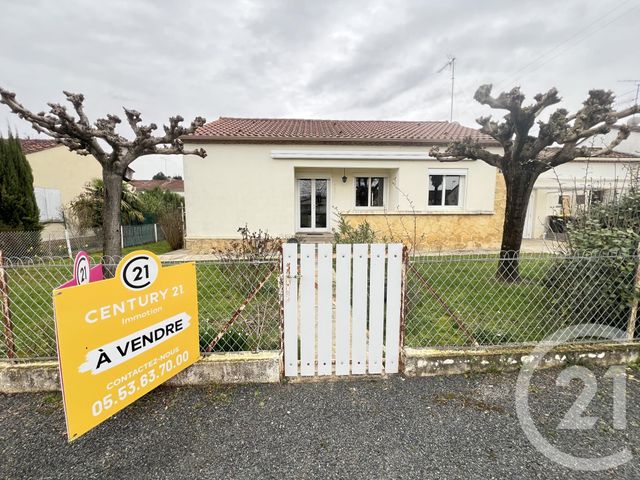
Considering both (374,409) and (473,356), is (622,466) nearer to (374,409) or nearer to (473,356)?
(473,356)

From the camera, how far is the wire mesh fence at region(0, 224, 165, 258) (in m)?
8.20

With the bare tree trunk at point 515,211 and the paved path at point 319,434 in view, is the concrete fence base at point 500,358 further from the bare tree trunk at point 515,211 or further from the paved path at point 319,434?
the bare tree trunk at point 515,211

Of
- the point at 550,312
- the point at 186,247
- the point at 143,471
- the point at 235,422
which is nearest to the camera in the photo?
the point at 143,471

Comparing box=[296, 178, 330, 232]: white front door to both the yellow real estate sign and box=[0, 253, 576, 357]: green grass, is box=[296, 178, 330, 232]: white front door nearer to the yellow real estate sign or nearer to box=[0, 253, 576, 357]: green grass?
box=[0, 253, 576, 357]: green grass

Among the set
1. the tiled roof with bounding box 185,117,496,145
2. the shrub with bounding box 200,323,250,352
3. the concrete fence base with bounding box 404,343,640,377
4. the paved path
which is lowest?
the paved path

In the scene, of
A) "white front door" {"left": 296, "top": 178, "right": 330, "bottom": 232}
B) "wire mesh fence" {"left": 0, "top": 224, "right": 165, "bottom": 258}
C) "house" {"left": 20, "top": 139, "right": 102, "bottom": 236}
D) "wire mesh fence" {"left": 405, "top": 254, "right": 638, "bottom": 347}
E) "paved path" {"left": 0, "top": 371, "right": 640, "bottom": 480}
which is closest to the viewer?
"paved path" {"left": 0, "top": 371, "right": 640, "bottom": 480}

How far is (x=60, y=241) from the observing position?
9664mm

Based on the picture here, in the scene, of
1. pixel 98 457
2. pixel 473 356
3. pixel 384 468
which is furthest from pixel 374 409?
pixel 98 457

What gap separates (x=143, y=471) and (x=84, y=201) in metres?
13.9

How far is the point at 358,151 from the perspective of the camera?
10188 millimetres

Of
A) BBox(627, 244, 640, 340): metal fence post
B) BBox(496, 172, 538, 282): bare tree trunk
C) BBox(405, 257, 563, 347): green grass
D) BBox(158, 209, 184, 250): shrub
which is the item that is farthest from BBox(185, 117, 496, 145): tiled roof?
BBox(627, 244, 640, 340): metal fence post

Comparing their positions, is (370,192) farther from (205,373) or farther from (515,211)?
(205,373)

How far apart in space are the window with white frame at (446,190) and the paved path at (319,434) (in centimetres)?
878

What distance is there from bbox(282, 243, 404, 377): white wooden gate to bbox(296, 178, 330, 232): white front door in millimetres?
8876
